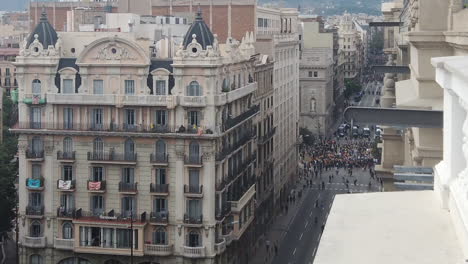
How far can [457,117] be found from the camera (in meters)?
12.5

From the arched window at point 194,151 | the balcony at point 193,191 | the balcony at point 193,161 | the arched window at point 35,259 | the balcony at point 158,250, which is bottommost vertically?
the arched window at point 35,259

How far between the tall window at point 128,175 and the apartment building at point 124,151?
3.0 inches

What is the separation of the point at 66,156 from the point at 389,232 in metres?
53.9

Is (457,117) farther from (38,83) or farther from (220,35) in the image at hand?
(220,35)

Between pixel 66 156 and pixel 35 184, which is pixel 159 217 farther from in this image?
pixel 35 184

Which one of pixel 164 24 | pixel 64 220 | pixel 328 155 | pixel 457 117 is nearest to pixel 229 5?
pixel 164 24

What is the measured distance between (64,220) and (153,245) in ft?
24.4

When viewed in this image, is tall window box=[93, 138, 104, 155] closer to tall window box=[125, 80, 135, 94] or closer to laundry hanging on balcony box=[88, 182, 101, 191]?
laundry hanging on balcony box=[88, 182, 101, 191]

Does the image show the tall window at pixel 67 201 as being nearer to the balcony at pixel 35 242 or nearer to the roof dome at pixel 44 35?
the balcony at pixel 35 242

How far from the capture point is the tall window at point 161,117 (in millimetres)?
61850

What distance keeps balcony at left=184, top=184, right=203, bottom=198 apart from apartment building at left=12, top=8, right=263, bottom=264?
0.07 metres

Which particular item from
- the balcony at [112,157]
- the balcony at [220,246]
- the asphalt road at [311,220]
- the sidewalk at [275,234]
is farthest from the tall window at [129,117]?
the asphalt road at [311,220]

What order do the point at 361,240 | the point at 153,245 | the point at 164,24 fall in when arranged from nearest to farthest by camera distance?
the point at 361,240 < the point at 153,245 < the point at 164,24

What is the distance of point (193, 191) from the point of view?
6106cm
